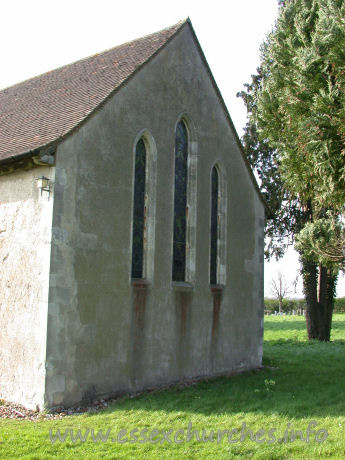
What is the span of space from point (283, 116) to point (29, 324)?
21.7ft

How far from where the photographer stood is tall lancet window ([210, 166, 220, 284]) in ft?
44.2

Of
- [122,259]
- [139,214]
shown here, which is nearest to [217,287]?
[139,214]

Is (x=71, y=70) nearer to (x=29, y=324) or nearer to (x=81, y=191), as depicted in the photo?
(x=81, y=191)

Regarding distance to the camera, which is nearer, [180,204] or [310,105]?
[310,105]

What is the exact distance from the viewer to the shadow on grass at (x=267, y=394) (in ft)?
30.3

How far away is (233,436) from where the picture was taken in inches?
298

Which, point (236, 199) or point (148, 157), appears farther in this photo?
point (236, 199)

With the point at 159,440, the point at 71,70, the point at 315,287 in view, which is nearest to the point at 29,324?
the point at 159,440

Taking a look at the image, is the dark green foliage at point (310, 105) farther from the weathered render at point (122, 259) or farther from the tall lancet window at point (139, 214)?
the tall lancet window at point (139, 214)

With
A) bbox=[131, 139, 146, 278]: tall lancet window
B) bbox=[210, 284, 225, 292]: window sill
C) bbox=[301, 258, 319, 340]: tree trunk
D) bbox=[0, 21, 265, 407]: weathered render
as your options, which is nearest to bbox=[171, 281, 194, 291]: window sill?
bbox=[0, 21, 265, 407]: weathered render

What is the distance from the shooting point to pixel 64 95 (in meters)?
12.5

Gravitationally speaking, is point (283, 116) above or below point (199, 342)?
above

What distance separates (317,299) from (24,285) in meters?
15.6

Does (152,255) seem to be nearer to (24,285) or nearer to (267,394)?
(24,285)
